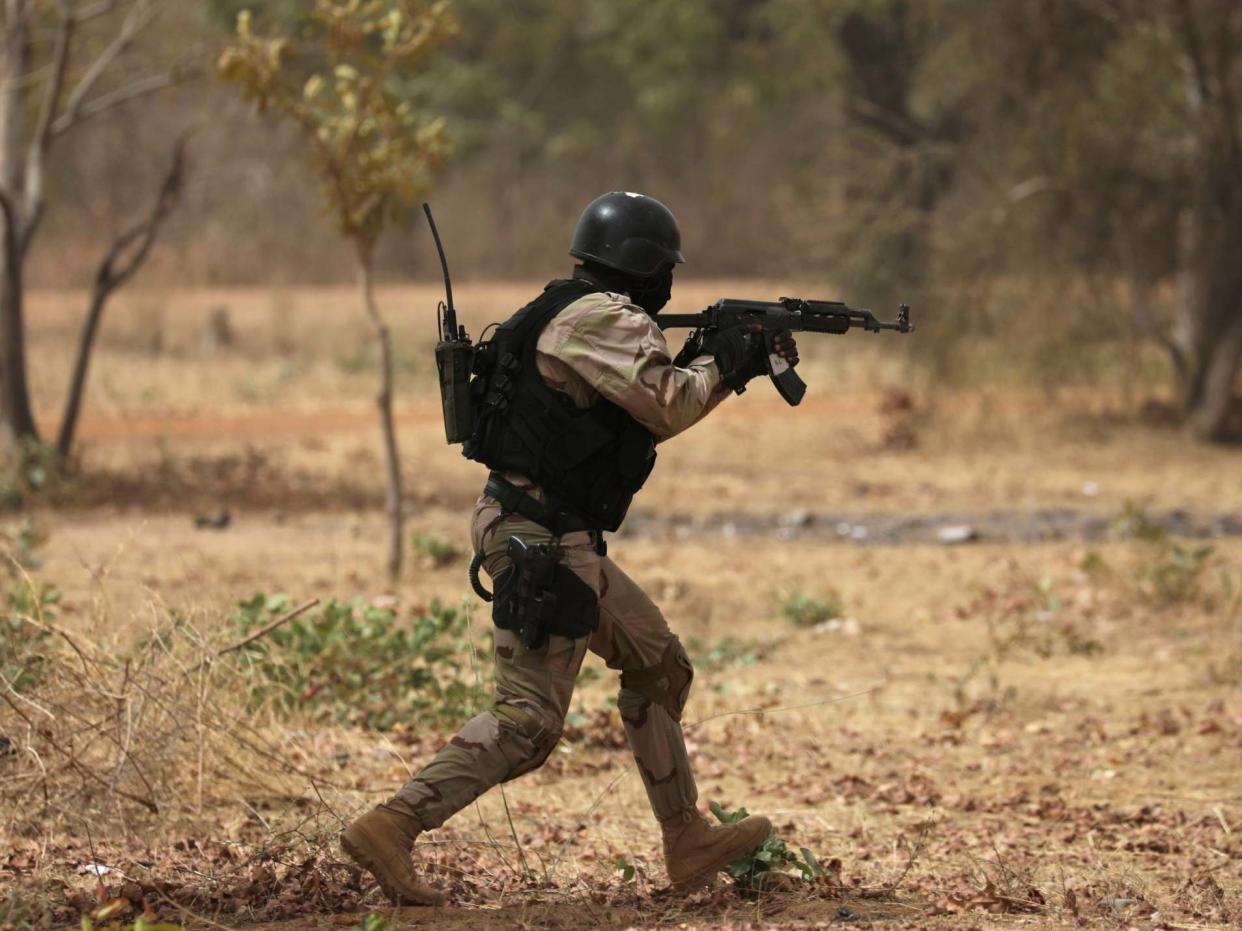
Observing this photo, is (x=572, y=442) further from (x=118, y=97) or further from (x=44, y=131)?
(x=118, y=97)

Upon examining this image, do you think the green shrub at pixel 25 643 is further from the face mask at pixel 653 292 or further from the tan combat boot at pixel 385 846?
the face mask at pixel 653 292

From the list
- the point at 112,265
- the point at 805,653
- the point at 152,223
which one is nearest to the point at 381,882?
the point at 805,653

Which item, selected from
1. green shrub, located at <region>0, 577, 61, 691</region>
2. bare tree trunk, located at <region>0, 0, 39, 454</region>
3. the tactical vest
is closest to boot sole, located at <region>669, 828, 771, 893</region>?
the tactical vest

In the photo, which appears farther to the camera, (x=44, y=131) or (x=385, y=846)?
(x=44, y=131)

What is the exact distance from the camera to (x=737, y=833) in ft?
15.2

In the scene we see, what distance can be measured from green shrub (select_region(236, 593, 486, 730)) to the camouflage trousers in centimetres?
177

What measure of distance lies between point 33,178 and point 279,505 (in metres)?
2.76

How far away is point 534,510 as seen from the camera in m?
4.42

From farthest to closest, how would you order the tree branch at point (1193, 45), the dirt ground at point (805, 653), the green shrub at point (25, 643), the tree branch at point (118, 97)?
1. the tree branch at point (1193, 45)
2. the tree branch at point (118, 97)
3. the green shrub at point (25, 643)
4. the dirt ground at point (805, 653)

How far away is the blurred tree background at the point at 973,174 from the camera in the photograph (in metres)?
14.7

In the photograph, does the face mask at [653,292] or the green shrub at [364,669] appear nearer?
the face mask at [653,292]

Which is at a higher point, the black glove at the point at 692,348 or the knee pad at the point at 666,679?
the black glove at the point at 692,348

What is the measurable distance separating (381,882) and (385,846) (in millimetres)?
107

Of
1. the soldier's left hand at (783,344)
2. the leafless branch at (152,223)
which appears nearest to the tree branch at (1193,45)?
the leafless branch at (152,223)
